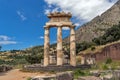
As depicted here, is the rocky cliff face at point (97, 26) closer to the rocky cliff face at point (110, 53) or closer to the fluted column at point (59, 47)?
the rocky cliff face at point (110, 53)

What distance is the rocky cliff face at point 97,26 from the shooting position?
545 ft

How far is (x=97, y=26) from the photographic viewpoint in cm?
17625

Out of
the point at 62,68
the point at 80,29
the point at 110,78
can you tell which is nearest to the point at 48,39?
the point at 62,68

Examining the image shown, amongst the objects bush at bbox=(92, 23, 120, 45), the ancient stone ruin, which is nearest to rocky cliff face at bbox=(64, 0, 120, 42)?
bush at bbox=(92, 23, 120, 45)

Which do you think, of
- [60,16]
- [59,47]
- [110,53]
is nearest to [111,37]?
[110,53]

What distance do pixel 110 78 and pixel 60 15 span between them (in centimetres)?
2706

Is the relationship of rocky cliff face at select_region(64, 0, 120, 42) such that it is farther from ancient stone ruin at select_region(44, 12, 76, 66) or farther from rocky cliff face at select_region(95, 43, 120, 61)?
ancient stone ruin at select_region(44, 12, 76, 66)

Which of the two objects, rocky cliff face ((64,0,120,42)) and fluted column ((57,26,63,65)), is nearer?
fluted column ((57,26,63,65))

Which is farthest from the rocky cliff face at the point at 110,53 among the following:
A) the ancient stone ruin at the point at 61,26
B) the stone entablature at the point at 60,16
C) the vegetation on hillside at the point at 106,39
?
the stone entablature at the point at 60,16

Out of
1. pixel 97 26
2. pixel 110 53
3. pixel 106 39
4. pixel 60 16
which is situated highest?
pixel 97 26

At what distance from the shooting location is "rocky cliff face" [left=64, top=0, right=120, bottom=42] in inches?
6545

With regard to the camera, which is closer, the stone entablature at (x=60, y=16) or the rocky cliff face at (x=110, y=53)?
the stone entablature at (x=60, y=16)

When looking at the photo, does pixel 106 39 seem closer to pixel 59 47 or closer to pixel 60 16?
pixel 60 16

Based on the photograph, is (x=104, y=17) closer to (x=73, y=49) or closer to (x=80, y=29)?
(x=80, y=29)
